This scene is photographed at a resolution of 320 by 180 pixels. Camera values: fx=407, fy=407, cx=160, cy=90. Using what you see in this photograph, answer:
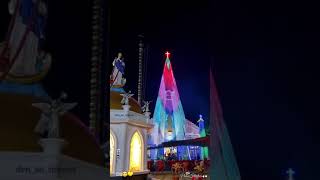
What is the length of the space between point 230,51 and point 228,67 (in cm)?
49

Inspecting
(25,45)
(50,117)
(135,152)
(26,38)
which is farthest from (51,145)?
(135,152)

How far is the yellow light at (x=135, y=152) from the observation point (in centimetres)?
1376

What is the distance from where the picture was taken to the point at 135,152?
13977mm

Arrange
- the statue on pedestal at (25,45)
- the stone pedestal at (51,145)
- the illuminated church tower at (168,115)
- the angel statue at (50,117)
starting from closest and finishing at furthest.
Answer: the stone pedestal at (51,145) < the angel statue at (50,117) < the statue on pedestal at (25,45) < the illuminated church tower at (168,115)

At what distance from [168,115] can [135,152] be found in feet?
43.6

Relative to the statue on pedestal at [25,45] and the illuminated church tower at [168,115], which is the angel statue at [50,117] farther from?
the illuminated church tower at [168,115]

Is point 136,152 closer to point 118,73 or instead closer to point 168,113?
point 118,73

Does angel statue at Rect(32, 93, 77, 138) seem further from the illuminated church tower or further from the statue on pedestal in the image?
the illuminated church tower

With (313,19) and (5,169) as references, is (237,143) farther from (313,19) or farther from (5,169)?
(5,169)

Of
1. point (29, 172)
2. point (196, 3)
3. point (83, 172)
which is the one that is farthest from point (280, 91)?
point (29, 172)

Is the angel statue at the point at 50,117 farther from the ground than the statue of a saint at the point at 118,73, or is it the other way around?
the statue of a saint at the point at 118,73

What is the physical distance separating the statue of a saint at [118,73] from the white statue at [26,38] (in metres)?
7.12

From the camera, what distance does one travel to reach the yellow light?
13758 mm

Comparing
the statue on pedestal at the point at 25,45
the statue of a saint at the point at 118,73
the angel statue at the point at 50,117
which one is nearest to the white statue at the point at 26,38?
the statue on pedestal at the point at 25,45
